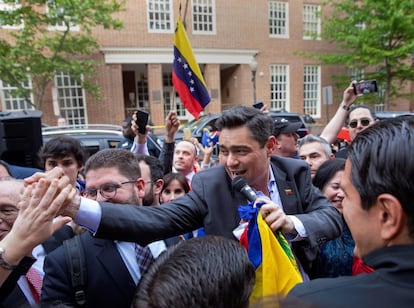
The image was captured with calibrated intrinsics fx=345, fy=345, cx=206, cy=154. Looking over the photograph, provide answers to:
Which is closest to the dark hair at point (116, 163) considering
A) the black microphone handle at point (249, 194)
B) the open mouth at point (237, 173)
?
the open mouth at point (237, 173)

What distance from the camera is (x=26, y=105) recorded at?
664 inches

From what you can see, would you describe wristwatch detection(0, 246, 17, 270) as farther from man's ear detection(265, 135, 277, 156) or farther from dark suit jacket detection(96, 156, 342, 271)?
→ man's ear detection(265, 135, 277, 156)

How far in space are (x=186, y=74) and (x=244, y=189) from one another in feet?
9.80

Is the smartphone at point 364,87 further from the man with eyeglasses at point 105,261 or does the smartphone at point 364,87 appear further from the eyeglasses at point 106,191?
the eyeglasses at point 106,191

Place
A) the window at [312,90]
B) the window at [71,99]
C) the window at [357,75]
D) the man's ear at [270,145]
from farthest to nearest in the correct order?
the window at [312,90] < the window at [357,75] < the window at [71,99] < the man's ear at [270,145]

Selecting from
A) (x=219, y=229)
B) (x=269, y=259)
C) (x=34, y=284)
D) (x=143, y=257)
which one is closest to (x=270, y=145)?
(x=219, y=229)

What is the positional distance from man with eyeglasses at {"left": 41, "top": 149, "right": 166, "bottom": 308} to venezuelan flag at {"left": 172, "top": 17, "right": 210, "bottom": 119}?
2.38 metres

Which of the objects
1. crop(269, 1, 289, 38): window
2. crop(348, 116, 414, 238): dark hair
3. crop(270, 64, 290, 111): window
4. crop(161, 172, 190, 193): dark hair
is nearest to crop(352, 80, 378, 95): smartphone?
crop(161, 172, 190, 193): dark hair

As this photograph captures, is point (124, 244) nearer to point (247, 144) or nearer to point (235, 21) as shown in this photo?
point (247, 144)

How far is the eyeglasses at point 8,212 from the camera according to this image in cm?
161

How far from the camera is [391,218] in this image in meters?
0.89

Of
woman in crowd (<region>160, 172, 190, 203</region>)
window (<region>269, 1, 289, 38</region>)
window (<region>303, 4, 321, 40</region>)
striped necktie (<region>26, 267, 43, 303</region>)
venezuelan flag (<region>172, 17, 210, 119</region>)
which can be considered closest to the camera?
striped necktie (<region>26, 267, 43, 303</region>)

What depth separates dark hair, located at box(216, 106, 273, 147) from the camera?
193cm

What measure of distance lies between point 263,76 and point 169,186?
18.4 meters
